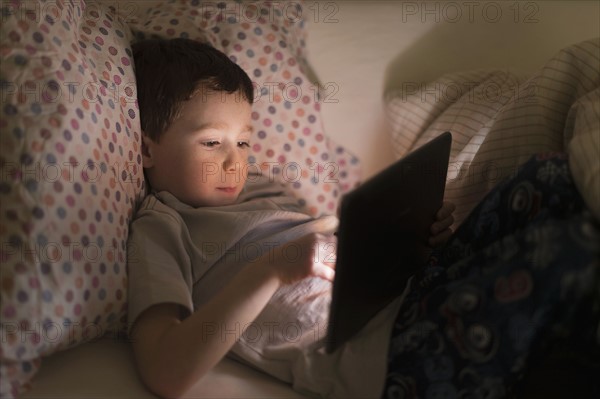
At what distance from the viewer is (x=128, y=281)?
86cm

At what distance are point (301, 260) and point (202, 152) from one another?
0.29 metres

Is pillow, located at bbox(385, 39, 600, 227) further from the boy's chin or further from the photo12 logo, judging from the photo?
the boy's chin

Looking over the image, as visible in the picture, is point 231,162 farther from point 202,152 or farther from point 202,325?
point 202,325

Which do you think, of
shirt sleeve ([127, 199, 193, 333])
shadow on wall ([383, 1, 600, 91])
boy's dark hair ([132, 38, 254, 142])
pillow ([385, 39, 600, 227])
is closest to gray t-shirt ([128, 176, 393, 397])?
shirt sleeve ([127, 199, 193, 333])

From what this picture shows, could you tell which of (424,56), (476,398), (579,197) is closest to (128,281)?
(476,398)

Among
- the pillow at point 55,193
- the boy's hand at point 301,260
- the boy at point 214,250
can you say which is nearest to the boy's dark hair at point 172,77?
the boy at point 214,250

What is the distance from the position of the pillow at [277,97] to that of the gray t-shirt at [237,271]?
169 mm

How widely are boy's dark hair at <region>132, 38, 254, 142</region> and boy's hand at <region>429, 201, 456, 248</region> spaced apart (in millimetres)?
393

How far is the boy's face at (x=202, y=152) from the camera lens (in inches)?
39.1

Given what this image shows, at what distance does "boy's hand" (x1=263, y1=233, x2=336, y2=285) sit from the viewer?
82 cm

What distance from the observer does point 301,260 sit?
823 millimetres

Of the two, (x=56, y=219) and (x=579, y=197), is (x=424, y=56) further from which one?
(x=56, y=219)

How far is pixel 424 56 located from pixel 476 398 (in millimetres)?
864

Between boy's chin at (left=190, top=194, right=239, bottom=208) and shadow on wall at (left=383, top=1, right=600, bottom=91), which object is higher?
shadow on wall at (left=383, top=1, right=600, bottom=91)
